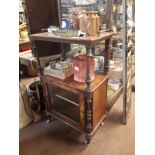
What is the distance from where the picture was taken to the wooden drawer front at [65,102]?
1761 millimetres

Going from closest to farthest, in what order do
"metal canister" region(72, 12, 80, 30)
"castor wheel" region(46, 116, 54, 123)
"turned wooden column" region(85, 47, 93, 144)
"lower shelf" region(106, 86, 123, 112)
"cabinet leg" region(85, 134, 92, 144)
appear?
"turned wooden column" region(85, 47, 93, 144), "metal canister" region(72, 12, 80, 30), "cabinet leg" region(85, 134, 92, 144), "castor wheel" region(46, 116, 54, 123), "lower shelf" region(106, 86, 123, 112)

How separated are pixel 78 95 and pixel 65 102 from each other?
0.85ft

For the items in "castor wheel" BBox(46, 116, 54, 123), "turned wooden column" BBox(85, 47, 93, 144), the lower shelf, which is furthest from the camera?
the lower shelf

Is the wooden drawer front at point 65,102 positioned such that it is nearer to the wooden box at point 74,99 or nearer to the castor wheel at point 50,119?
the wooden box at point 74,99

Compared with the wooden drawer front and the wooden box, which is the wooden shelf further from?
the wooden drawer front

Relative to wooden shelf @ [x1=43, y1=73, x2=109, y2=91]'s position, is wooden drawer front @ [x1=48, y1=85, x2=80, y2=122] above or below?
below

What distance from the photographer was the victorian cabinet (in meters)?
1.56

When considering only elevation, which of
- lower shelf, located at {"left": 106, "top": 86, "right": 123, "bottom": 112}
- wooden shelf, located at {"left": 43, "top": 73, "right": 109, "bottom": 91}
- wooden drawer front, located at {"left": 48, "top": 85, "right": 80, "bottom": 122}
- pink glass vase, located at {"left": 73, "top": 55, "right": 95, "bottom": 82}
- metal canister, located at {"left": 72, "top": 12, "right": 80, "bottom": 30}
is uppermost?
metal canister, located at {"left": 72, "top": 12, "right": 80, "bottom": 30}

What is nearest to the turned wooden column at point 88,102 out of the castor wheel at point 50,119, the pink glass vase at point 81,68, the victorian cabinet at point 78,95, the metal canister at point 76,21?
the victorian cabinet at point 78,95

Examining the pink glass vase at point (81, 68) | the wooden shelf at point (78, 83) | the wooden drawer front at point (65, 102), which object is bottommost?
the wooden drawer front at point (65, 102)

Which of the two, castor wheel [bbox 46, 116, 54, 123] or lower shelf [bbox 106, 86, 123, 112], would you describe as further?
lower shelf [bbox 106, 86, 123, 112]

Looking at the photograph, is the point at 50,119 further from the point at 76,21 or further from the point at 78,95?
the point at 76,21

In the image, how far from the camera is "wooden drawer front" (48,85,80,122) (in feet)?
5.78

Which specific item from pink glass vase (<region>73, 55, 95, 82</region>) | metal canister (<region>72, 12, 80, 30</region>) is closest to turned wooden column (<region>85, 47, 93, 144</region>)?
pink glass vase (<region>73, 55, 95, 82</region>)
